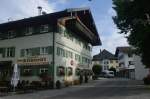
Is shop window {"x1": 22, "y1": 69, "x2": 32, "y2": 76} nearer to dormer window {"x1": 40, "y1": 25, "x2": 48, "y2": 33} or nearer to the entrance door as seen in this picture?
the entrance door

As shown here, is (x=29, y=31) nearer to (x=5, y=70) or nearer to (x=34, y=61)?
(x=34, y=61)

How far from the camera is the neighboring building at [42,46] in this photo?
130 feet

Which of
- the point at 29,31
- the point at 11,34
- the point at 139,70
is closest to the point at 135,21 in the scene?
the point at 29,31

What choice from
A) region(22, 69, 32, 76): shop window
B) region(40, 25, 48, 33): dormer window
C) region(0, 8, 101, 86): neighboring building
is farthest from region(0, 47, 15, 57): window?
region(40, 25, 48, 33): dormer window

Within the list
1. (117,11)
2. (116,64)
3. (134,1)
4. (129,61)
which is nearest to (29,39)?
(117,11)

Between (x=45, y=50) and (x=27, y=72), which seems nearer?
(x=45, y=50)

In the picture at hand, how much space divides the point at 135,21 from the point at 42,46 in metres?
12.8

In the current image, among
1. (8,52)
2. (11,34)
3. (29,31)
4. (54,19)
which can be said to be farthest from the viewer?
(8,52)

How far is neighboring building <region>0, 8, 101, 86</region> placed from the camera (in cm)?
3959

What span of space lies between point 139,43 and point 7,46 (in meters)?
19.0

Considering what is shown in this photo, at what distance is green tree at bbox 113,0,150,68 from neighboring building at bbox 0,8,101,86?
807 centimetres

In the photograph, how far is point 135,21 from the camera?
→ 33531 millimetres

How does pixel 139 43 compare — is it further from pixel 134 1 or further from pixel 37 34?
pixel 37 34

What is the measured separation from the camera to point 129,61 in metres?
100
